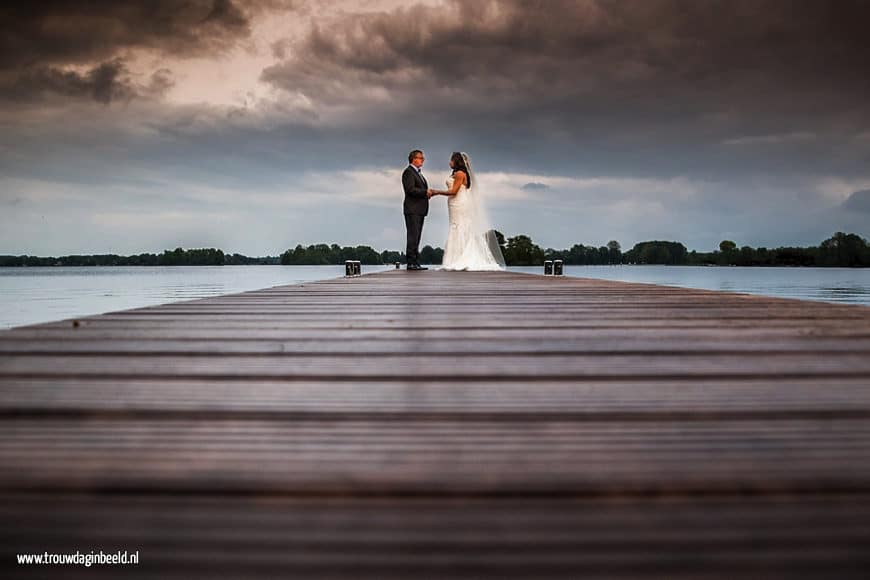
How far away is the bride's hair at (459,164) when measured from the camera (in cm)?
1131

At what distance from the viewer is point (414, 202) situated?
33.7ft

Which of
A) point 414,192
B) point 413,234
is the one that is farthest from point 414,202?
point 413,234

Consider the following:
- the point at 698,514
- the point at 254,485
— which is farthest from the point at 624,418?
the point at 254,485

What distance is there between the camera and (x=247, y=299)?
333 centimetres

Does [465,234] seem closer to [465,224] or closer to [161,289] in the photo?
[465,224]

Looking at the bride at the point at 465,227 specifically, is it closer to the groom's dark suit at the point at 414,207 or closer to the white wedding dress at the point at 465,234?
the white wedding dress at the point at 465,234

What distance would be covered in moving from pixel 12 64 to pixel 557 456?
49.3m

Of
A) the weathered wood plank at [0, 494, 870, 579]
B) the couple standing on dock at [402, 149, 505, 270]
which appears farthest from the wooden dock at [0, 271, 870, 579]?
the couple standing on dock at [402, 149, 505, 270]

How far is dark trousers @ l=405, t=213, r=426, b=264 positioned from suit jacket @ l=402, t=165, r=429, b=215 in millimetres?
116

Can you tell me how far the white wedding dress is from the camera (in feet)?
37.3

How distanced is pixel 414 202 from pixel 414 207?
103 mm

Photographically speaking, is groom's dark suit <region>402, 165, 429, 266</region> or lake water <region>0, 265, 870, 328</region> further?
lake water <region>0, 265, 870, 328</region>

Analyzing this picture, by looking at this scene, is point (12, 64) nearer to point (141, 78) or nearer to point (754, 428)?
point (141, 78)

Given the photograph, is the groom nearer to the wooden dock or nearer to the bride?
the bride
